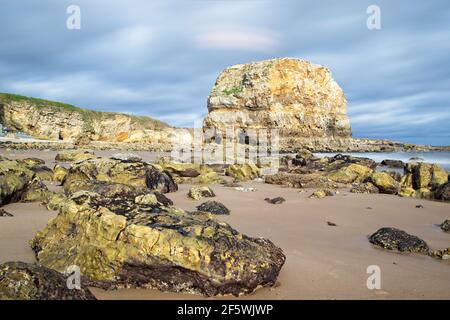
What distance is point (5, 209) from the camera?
20.4ft

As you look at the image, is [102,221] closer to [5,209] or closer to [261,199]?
[5,209]

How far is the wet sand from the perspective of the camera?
3288mm

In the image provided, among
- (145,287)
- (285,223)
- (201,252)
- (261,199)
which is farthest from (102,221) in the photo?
(261,199)

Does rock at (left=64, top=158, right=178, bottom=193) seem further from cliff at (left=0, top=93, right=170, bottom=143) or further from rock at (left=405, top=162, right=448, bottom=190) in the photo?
cliff at (left=0, top=93, right=170, bottom=143)

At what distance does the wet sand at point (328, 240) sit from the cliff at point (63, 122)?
163 ft

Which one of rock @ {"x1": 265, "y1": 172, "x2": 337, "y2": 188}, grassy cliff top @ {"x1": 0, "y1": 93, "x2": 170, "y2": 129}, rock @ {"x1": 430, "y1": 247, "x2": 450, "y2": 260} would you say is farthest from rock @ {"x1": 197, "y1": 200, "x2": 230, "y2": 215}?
grassy cliff top @ {"x1": 0, "y1": 93, "x2": 170, "y2": 129}

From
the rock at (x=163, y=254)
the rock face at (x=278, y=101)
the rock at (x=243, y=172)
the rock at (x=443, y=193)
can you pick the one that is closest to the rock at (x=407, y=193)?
the rock at (x=443, y=193)

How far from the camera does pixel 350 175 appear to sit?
43.9 ft

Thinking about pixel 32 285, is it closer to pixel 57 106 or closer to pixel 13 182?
pixel 13 182

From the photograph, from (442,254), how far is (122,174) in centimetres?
714

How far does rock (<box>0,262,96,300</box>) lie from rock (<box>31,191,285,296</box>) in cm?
73

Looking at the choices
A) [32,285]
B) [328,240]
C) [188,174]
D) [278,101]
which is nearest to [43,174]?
[188,174]

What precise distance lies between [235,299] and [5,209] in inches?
198
